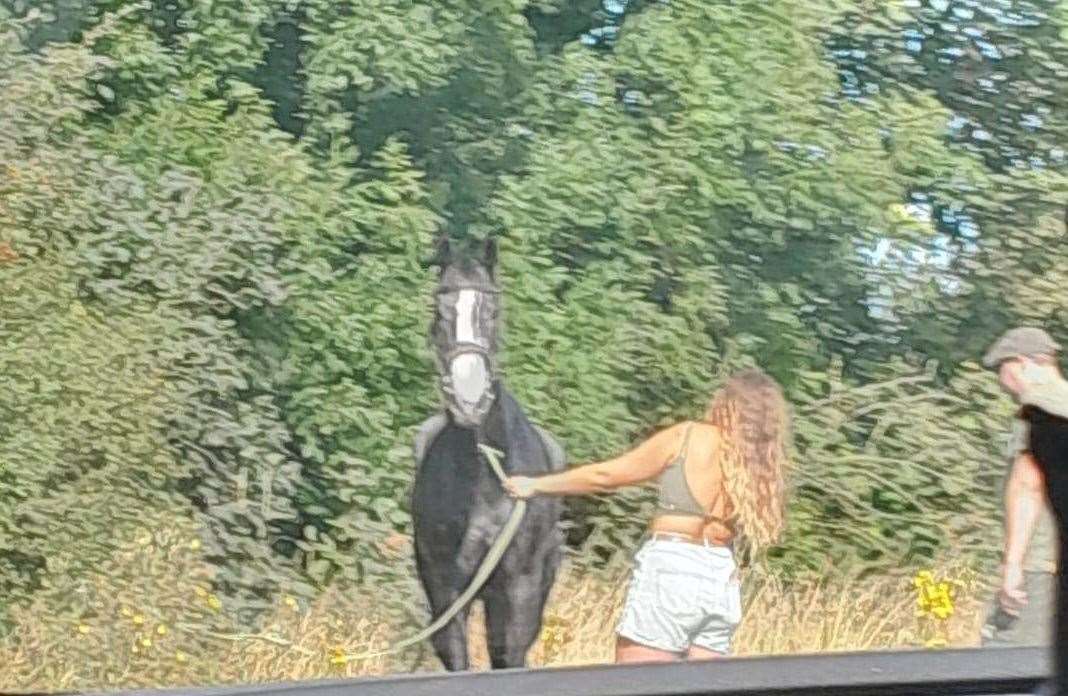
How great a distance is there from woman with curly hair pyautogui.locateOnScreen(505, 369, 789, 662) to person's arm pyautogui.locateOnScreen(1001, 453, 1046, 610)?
0.62m

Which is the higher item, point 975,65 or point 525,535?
point 975,65

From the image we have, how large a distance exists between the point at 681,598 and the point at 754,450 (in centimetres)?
46

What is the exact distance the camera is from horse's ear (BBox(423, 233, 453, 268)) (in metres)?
4.05

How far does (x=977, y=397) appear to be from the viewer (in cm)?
401

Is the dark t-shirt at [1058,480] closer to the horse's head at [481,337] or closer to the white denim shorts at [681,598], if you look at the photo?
the white denim shorts at [681,598]

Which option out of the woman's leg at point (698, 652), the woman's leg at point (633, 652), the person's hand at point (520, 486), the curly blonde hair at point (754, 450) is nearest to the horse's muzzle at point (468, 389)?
the person's hand at point (520, 486)

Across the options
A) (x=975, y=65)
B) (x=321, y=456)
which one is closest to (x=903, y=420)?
(x=975, y=65)

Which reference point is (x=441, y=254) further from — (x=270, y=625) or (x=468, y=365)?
(x=270, y=625)

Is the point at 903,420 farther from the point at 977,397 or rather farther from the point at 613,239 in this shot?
the point at 613,239

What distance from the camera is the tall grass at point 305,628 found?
3916 millimetres

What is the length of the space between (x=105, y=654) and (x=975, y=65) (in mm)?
2976

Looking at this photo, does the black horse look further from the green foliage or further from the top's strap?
the top's strap

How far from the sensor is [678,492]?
401cm

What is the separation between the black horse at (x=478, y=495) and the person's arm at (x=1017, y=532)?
4.04 feet
